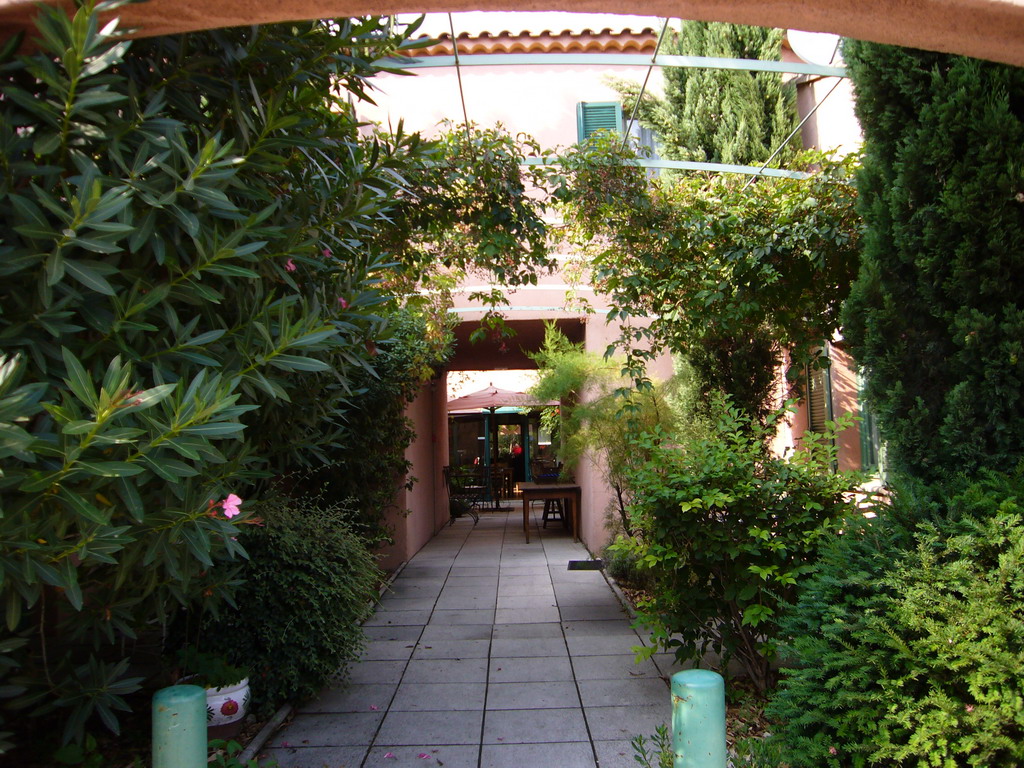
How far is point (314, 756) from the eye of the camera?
3.76 metres

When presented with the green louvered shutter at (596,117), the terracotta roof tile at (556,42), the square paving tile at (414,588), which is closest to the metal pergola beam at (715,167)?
the terracotta roof tile at (556,42)

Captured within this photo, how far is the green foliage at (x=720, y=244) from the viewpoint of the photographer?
538cm

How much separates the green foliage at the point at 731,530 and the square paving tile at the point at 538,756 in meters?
0.87

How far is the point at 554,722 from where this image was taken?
4.16 m

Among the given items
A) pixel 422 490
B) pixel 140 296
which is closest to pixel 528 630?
pixel 140 296

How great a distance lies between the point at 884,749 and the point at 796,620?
642 mm

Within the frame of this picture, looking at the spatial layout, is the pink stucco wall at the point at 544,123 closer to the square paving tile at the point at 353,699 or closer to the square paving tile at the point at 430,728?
the square paving tile at the point at 353,699

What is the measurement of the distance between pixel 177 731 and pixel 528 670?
10.3 ft

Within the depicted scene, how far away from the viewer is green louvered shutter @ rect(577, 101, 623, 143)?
8.50 m

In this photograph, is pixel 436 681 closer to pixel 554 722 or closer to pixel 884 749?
pixel 554 722

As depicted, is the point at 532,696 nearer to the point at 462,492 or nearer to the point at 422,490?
the point at 422,490

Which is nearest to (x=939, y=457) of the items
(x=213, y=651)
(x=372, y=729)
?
(x=372, y=729)

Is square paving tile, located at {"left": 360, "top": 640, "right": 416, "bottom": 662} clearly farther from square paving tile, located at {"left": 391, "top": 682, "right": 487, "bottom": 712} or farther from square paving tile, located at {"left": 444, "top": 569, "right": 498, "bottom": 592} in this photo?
square paving tile, located at {"left": 444, "top": 569, "right": 498, "bottom": 592}

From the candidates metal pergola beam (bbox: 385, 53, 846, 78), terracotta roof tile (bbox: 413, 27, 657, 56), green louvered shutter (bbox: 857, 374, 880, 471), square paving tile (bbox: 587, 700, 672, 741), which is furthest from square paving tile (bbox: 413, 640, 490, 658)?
terracotta roof tile (bbox: 413, 27, 657, 56)
